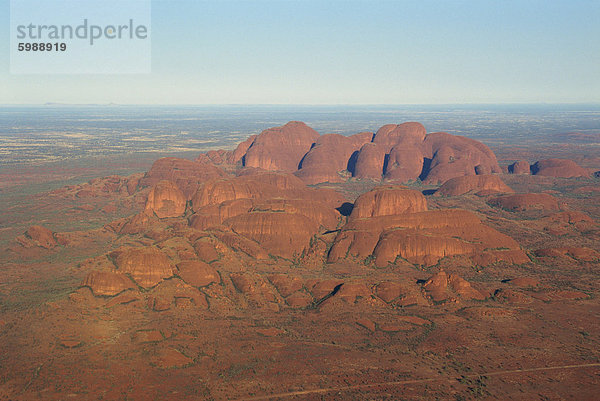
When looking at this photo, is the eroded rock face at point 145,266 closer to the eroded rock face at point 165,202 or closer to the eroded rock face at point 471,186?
the eroded rock face at point 165,202

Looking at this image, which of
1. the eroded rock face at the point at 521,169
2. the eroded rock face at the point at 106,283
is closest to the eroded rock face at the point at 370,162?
the eroded rock face at the point at 521,169

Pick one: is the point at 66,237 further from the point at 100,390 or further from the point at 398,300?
the point at 398,300

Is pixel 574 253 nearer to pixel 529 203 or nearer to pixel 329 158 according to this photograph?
pixel 529 203

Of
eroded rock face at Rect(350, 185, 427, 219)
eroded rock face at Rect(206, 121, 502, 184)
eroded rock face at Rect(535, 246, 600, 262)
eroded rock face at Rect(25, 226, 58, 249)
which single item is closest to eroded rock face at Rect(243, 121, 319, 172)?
eroded rock face at Rect(206, 121, 502, 184)

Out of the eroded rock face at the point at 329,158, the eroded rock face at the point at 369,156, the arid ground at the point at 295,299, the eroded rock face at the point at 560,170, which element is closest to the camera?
the arid ground at the point at 295,299

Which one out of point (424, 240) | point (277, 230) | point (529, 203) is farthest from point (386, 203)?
point (529, 203)

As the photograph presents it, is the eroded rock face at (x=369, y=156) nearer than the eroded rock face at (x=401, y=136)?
Yes

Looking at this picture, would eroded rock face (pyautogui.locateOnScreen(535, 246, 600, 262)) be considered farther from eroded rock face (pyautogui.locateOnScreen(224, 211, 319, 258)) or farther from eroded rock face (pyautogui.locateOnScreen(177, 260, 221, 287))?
eroded rock face (pyautogui.locateOnScreen(177, 260, 221, 287))
